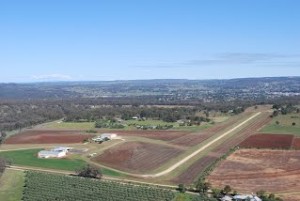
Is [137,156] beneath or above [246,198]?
beneath

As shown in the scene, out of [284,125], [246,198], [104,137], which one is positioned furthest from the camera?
[284,125]

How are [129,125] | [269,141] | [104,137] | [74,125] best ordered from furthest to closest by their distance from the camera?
[74,125], [129,125], [104,137], [269,141]

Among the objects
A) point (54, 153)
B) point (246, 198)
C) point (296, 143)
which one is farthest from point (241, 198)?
point (296, 143)

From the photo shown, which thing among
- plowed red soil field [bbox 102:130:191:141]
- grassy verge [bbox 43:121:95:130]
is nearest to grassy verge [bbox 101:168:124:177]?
plowed red soil field [bbox 102:130:191:141]

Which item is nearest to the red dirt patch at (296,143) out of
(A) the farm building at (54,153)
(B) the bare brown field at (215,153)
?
(B) the bare brown field at (215,153)

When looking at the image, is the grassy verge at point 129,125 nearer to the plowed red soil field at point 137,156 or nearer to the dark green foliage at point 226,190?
the plowed red soil field at point 137,156

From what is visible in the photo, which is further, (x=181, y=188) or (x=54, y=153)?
(x=54, y=153)

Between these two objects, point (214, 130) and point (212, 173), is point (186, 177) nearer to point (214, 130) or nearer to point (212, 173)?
point (212, 173)

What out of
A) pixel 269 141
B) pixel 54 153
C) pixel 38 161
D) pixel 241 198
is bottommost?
pixel 38 161

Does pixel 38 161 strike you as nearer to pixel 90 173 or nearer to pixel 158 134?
pixel 90 173
